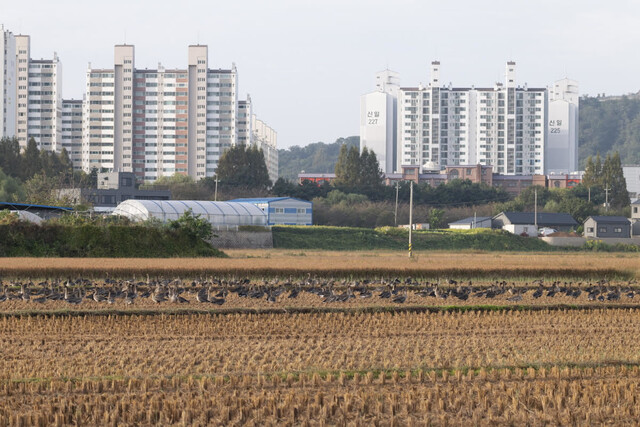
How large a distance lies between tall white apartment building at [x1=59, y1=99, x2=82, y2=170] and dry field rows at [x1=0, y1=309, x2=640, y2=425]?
119244 mm

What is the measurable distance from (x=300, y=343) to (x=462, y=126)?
128 meters

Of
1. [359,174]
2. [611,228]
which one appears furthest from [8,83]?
[611,228]

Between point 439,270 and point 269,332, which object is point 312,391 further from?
point 439,270

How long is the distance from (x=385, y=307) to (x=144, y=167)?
110145mm

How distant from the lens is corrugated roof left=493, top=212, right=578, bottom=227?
238 feet

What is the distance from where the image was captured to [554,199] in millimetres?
→ 87125

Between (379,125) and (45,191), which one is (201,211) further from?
(379,125)

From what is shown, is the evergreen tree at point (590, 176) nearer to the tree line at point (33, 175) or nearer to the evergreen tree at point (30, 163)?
the tree line at point (33, 175)

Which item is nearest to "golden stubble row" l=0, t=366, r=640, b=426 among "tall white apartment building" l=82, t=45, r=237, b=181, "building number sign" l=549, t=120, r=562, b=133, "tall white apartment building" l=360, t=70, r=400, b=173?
"tall white apartment building" l=82, t=45, r=237, b=181

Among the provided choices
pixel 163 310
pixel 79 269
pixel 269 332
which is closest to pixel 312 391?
pixel 269 332

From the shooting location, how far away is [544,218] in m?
73.8

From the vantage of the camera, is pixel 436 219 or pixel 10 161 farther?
pixel 10 161

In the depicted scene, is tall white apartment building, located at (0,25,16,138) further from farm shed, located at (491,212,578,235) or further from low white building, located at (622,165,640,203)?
low white building, located at (622,165,640,203)

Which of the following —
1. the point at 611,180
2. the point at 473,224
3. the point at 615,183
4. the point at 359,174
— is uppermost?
the point at 359,174
